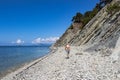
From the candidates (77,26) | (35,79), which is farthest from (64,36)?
(35,79)

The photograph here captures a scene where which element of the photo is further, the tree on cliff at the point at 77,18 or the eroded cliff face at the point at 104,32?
the tree on cliff at the point at 77,18

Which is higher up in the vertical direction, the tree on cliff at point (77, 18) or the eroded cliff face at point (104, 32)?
the tree on cliff at point (77, 18)

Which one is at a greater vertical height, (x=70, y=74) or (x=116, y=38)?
(x=116, y=38)

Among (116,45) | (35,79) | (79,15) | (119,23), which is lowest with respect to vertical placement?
(35,79)

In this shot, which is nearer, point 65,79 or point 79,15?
point 65,79

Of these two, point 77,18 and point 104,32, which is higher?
point 77,18

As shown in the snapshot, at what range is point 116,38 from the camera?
92.5ft

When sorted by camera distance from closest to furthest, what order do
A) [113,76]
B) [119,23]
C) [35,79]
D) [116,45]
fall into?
[113,76] < [35,79] < [116,45] < [119,23]

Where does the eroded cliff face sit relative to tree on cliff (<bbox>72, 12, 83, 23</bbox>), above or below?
below

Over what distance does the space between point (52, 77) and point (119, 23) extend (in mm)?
19538

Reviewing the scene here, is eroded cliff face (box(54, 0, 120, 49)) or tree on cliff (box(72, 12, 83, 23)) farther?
tree on cliff (box(72, 12, 83, 23))

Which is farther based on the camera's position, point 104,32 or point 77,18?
point 77,18

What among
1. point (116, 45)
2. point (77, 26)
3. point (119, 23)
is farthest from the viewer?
point (77, 26)

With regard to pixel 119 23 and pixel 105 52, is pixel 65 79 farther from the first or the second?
pixel 119 23
